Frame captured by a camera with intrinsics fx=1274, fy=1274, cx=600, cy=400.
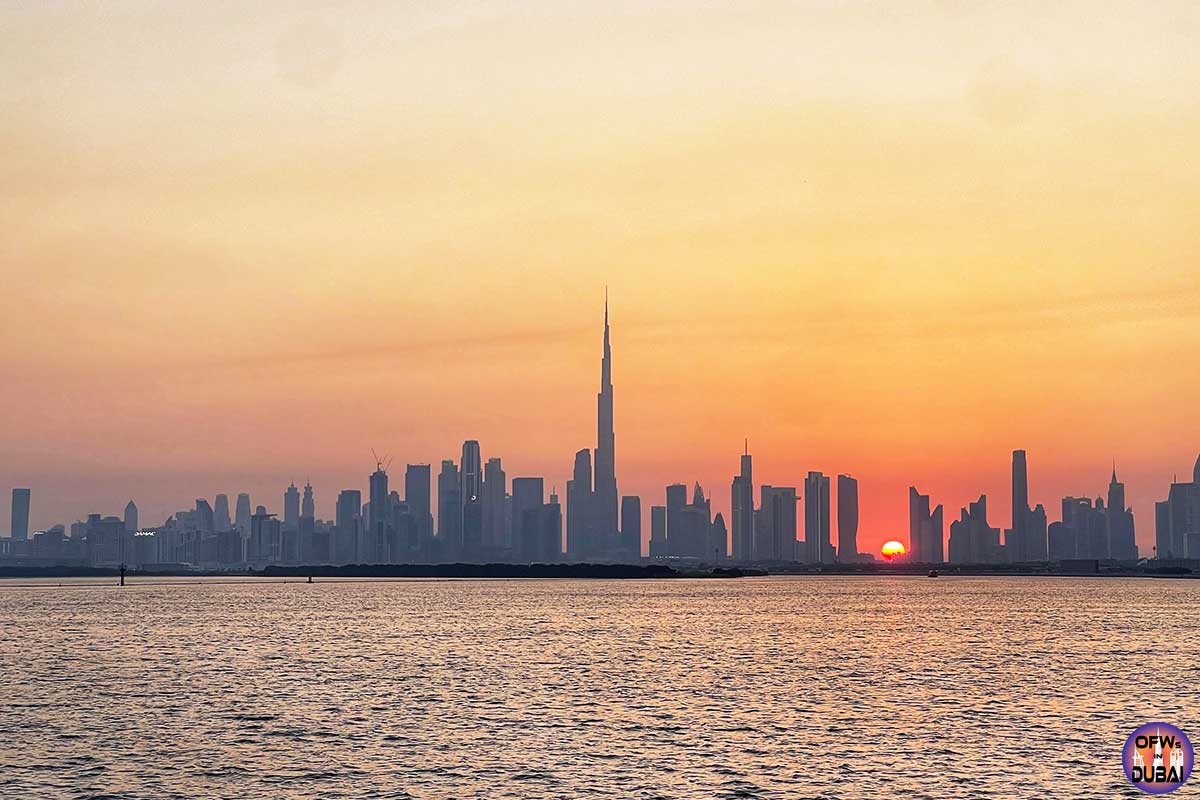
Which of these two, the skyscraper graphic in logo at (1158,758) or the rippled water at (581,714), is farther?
the rippled water at (581,714)

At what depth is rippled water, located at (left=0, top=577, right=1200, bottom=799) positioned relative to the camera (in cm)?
5231

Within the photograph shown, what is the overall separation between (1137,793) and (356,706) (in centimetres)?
4535

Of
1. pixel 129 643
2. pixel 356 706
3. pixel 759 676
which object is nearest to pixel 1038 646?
pixel 759 676

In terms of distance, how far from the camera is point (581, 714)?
72875mm

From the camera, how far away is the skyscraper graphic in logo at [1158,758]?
51.4 m

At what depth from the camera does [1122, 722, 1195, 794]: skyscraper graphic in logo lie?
5138 cm

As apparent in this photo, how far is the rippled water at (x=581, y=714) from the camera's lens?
52.3m

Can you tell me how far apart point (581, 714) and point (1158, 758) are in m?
30.4

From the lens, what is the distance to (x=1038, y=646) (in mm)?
127250

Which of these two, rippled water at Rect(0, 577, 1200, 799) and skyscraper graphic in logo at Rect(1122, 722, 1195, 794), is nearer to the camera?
skyscraper graphic in logo at Rect(1122, 722, 1195, 794)

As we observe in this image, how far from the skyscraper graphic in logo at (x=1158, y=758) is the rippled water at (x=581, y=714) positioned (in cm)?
102

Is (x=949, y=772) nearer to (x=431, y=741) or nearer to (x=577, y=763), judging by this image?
(x=577, y=763)

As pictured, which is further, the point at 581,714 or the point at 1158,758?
the point at 581,714

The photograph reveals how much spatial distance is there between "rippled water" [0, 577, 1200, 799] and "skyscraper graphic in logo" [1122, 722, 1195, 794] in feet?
3.35
